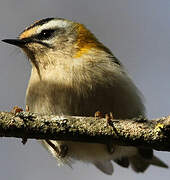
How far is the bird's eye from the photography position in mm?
3470

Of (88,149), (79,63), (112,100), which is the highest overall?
(79,63)

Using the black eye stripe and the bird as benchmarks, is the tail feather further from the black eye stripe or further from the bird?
the black eye stripe

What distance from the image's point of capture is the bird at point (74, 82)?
2943mm

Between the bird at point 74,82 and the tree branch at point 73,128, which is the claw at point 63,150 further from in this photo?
the tree branch at point 73,128

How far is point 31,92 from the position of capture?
122 inches

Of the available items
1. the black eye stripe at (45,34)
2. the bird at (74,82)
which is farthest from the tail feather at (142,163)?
the black eye stripe at (45,34)

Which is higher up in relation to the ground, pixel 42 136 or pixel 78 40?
pixel 78 40

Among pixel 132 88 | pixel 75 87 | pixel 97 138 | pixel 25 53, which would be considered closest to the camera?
pixel 97 138

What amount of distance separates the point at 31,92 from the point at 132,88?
88 centimetres

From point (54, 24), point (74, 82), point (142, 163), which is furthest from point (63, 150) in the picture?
point (54, 24)

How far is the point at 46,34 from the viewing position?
350 centimetres

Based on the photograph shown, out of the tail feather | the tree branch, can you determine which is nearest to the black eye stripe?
the tree branch

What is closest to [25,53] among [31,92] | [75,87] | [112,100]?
[31,92]

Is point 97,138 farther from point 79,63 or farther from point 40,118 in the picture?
→ point 79,63
